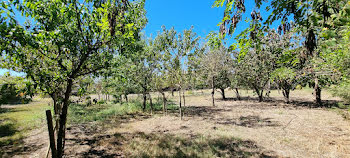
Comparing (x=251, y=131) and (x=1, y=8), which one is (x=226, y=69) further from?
(x=1, y=8)

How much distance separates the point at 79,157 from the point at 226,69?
20.1m

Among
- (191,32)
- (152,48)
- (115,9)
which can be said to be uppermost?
(191,32)

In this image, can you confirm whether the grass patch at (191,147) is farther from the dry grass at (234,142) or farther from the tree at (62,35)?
the tree at (62,35)

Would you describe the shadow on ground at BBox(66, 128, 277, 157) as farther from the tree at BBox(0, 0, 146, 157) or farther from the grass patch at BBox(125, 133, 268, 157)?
the tree at BBox(0, 0, 146, 157)

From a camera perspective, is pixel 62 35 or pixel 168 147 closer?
pixel 62 35

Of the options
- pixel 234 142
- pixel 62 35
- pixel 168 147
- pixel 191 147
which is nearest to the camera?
pixel 62 35

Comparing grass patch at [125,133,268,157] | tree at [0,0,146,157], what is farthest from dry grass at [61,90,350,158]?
tree at [0,0,146,157]

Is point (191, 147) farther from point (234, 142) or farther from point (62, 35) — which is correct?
point (62, 35)

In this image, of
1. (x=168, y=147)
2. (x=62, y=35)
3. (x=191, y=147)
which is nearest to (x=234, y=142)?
(x=191, y=147)

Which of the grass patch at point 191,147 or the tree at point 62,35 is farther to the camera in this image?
the grass patch at point 191,147

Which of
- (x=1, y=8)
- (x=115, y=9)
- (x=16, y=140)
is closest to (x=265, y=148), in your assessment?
(x=115, y=9)

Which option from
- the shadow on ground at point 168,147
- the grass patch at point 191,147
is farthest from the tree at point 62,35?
the grass patch at point 191,147

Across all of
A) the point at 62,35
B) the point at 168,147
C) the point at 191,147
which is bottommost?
the point at 168,147

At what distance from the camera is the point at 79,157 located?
6.51 meters
